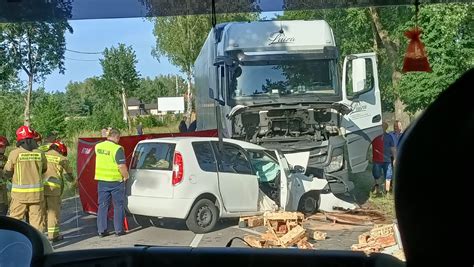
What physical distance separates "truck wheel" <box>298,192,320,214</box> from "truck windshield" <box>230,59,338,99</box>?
6.39 feet

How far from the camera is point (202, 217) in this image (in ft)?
20.0

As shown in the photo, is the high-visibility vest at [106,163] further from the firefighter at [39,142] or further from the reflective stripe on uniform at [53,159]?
the firefighter at [39,142]

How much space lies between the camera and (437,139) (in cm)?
78

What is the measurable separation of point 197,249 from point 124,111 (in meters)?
5.44

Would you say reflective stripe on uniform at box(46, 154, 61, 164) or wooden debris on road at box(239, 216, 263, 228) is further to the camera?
reflective stripe on uniform at box(46, 154, 61, 164)

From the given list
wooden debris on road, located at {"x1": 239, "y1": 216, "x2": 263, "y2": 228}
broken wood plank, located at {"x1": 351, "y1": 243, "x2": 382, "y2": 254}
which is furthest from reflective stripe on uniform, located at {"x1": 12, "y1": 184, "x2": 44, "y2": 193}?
broken wood plank, located at {"x1": 351, "y1": 243, "x2": 382, "y2": 254}

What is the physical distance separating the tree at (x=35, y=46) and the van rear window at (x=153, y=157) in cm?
196

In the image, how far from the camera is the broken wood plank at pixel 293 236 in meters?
Answer: 4.22

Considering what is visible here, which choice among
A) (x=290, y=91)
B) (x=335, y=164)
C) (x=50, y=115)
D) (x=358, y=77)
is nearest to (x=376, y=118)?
(x=358, y=77)

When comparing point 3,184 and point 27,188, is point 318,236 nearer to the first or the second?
point 27,188

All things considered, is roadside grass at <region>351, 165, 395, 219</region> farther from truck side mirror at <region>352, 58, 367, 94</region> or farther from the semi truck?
truck side mirror at <region>352, 58, 367, 94</region>

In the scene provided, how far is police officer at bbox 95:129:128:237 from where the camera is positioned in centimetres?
627

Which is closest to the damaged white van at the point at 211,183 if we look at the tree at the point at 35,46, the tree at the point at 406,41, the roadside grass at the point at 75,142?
the roadside grass at the point at 75,142

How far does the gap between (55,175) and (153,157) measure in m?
1.20
